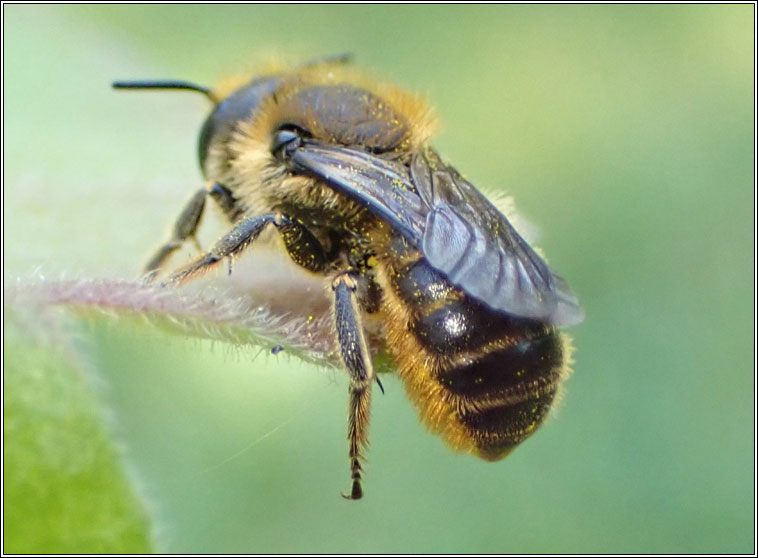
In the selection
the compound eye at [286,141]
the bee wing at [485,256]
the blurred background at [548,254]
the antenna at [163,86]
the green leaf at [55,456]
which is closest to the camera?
the green leaf at [55,456]

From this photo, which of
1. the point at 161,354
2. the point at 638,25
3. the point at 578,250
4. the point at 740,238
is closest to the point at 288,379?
the point at 161,354

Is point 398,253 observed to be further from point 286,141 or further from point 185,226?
point 185,226

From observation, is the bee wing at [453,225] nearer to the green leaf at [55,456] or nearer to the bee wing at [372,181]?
the bee wing at [372,181]

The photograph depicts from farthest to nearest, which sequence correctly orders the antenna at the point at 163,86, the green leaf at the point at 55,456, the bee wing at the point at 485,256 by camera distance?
the antenna at the point at 163,86, the bee wing at the point at 485,256, the green leaf at the point at 55,456

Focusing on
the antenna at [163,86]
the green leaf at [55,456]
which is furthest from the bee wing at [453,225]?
the green leaf at [55,456]

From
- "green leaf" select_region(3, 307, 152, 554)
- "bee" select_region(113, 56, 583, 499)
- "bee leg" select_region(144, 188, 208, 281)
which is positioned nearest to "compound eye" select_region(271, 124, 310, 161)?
"bee" select_region(113, 56, 583, 499)

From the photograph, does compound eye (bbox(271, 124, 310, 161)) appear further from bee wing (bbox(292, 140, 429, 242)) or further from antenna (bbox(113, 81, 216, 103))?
antenna (bbox(113, 81, 216, 103))
